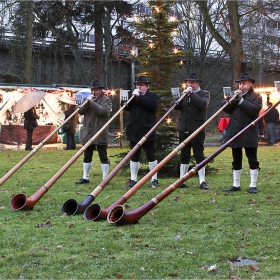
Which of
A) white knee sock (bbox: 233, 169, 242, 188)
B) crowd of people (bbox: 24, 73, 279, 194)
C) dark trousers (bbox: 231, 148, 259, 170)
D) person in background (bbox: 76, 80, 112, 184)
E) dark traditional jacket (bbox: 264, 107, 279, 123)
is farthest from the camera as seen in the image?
dark traditional jacket (bbox: 264, 107, 279, 123)

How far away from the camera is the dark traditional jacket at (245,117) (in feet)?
30.9

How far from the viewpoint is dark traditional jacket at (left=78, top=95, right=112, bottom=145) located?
10.9 m

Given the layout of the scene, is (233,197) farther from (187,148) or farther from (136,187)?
(136,187)

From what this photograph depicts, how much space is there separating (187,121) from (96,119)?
6.43 ft

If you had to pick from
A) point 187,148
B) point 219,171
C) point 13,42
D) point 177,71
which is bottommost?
point 219,171

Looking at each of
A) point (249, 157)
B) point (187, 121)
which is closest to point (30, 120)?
point (187, 121)

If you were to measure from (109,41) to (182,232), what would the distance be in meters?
25.5

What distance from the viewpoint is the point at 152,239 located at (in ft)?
20.8

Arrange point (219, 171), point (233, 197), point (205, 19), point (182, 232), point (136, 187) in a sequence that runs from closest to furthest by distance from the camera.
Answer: point (182, 232)
point (136, 187)
point (233, 197)
point (219, 171)
point (205, 19)

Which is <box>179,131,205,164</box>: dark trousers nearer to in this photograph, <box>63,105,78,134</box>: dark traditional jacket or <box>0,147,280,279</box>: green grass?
<box>0,147,280,279</box>: green grass

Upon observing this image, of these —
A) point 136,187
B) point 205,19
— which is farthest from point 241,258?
point 205,19

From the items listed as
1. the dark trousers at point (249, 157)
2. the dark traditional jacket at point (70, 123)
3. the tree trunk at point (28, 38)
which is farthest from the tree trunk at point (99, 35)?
the dark trousers at point (249, 157)

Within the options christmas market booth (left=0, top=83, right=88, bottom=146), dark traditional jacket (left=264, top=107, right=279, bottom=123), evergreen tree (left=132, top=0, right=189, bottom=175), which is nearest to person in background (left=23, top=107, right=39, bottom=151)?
christmas market booth (left=0, top=83, right=88, bottom=146)

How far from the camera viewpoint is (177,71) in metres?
12.6
